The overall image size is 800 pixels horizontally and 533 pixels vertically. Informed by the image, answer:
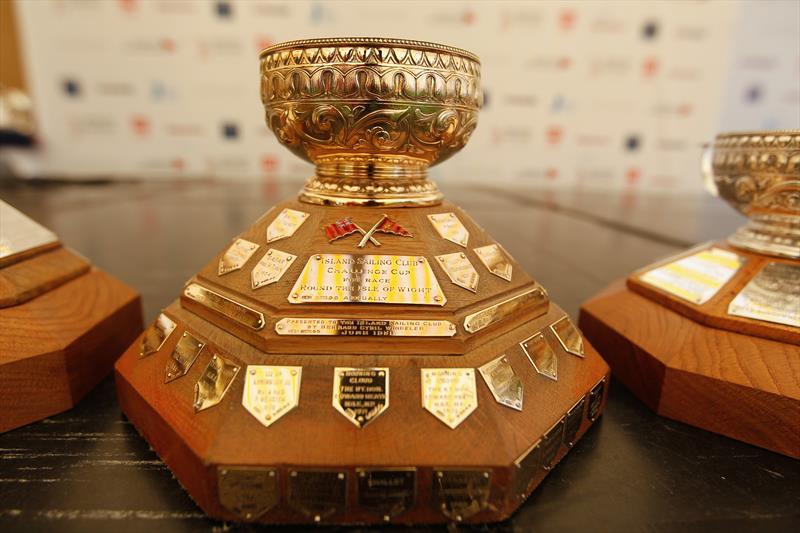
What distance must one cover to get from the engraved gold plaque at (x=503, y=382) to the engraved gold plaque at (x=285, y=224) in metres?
0.34

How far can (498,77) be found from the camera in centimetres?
390

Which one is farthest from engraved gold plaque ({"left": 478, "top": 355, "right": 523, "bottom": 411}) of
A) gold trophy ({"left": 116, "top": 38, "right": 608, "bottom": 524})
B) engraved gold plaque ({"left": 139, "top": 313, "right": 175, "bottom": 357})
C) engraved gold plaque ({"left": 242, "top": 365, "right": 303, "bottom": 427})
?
engraved gold plaque ({"left": 139, "top": 313, "right": 175, "bottom": 357})

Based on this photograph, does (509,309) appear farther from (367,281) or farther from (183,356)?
(183,356)

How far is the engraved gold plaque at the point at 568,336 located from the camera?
2.39 feet

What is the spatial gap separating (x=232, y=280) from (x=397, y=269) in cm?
25

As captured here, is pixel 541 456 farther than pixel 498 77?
No

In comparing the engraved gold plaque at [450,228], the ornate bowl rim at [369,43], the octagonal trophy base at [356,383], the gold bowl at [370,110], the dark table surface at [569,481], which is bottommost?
the dark table surface at [569,481]

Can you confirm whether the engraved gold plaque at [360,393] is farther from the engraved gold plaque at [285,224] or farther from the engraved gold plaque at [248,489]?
the engraved gold plaque at [285,224]

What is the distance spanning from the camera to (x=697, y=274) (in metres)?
0.88

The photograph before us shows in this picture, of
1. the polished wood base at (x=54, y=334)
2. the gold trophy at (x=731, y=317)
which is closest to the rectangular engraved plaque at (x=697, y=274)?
the gold trophy at (x=731, y=317)

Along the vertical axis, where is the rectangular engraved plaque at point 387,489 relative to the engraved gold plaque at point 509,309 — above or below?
below

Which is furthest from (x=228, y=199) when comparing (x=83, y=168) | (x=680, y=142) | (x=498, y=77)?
(x=680, y=142)

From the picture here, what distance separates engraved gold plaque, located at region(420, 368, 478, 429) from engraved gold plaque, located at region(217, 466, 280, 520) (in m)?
0.19

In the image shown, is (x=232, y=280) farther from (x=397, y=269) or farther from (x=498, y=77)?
(x=498, y=77)
